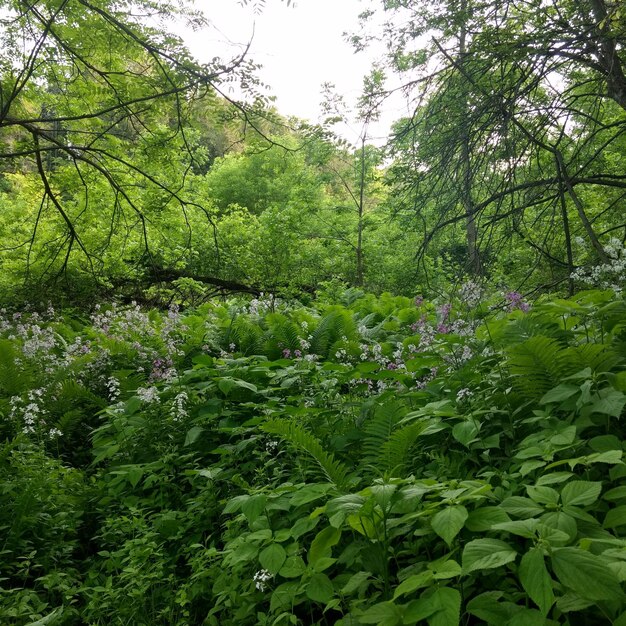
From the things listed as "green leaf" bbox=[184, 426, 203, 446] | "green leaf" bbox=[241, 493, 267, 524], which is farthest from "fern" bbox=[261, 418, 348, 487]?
"green leaf" bbox=[184, 426, 203, 446]

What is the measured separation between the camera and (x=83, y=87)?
201 inches

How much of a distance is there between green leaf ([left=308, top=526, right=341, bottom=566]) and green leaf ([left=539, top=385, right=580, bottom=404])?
0.95 metres

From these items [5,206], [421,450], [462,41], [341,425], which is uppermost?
[5,206]

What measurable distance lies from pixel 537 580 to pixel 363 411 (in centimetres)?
178

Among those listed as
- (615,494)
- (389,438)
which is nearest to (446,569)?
(615,494)

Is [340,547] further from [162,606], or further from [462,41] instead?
[462,41]

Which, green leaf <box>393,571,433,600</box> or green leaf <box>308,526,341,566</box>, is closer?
green leaf <box>393,571,433,600</box>

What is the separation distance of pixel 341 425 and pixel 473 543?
1.62 metres

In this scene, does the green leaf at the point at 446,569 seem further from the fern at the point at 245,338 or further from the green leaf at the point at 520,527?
the fern at the point at 245,338

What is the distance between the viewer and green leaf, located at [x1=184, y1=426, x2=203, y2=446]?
3.29 meters

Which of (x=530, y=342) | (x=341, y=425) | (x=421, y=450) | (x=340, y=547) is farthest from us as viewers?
(x=341, y=425)

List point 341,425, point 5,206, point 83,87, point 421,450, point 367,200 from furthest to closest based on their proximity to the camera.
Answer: point 367,200, point 5,206, point 83,87, point 341,425, point 421,450

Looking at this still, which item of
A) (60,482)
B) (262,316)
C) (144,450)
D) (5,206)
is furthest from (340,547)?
(5,206)

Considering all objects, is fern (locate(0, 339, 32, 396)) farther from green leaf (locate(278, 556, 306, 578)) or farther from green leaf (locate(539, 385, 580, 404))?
green leaf (locate(539, 385, 580, 404))
